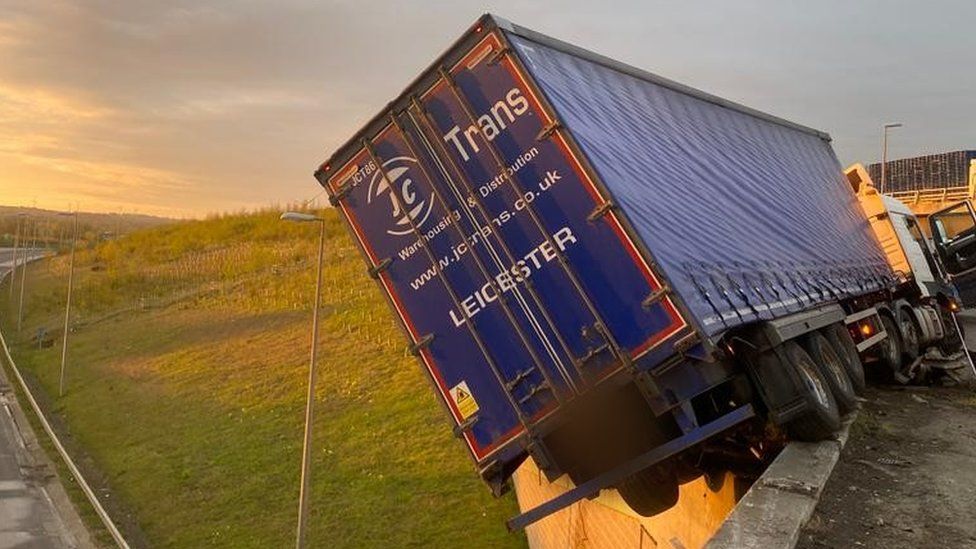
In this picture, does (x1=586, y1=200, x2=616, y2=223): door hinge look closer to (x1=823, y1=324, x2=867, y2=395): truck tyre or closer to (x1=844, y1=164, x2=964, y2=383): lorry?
(x1=823, y1=324, x2=867, y2=395): truck tyre

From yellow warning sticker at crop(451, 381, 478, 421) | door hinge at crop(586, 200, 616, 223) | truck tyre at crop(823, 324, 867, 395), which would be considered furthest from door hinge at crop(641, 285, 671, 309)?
truck tyre at crop(823, 324, 867, 395)

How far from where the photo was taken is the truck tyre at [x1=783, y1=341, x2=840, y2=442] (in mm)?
8047

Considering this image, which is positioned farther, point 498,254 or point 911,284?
point 911,284

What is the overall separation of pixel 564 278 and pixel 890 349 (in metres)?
10.0

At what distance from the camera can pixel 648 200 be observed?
288 inches

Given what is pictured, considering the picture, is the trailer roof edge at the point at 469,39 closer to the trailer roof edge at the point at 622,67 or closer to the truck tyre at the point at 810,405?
the trailer roof edge at the point at 622,67

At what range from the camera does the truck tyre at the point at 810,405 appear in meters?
8.05

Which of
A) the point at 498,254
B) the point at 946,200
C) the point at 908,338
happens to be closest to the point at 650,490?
the point at 498,254

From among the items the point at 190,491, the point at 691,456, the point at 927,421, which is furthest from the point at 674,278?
the point at 190,491

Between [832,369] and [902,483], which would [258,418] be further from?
[902,483]

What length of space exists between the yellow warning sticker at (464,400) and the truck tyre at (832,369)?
4374mm

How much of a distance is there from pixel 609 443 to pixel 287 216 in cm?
1077

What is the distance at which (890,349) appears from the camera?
14078 millimetres

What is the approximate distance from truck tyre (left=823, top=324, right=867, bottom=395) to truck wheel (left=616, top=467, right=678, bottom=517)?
12.2 ft
